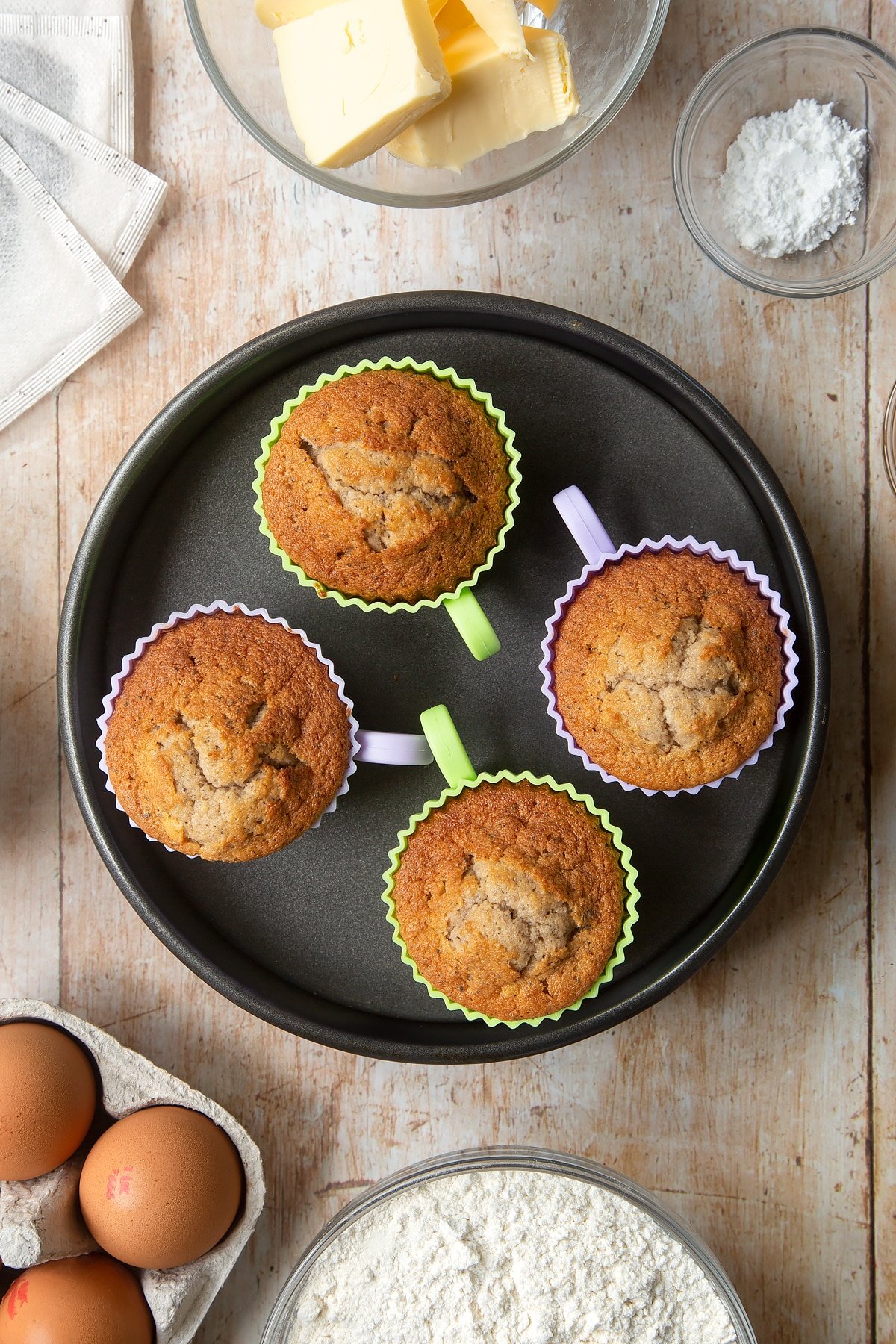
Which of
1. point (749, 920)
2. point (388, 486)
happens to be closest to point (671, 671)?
point (388, 486)

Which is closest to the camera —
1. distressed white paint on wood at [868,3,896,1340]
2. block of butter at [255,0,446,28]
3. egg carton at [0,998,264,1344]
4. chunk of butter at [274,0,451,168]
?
chunk of butter at [274,0,451,168]

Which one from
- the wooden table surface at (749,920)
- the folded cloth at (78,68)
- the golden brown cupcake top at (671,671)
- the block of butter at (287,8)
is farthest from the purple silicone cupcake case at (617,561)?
the folded cloth at (78,68)

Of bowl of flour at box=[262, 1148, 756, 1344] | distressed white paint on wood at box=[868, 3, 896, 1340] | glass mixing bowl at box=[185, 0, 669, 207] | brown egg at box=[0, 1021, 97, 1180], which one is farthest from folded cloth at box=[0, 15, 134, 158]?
bowl of flour at box=[262, 1148, 756, 1344]

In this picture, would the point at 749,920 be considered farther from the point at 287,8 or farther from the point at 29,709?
the point at 287,8

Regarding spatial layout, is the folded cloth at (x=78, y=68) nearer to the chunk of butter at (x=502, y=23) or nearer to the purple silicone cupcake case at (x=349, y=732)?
the chunk of butter at (x=502, y=23)

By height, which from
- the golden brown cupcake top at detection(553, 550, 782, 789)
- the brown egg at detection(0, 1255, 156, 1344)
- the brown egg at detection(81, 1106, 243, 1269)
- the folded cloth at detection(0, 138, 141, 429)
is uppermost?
the folded cloth at detection(0, 138, 141, 429)

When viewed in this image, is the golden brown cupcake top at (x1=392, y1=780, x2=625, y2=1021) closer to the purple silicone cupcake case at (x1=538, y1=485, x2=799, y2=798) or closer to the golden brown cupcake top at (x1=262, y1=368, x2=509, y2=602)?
the purple silicone cupcake case at (x1=538, y1=485, x2=799, y2=798)
